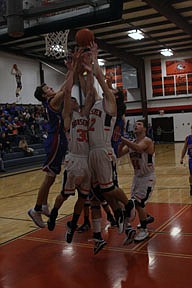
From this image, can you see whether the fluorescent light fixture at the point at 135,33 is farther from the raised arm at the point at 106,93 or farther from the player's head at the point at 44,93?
the raised arm at the point at 106,93

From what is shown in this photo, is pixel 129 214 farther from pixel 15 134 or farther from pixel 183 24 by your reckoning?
pixel 183 24

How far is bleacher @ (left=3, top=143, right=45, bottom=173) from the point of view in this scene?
13988mm

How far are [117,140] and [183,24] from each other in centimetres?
1333

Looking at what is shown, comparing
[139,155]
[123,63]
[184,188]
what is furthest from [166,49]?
[139,155]

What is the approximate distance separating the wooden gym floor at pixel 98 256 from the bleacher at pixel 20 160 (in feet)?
24.4

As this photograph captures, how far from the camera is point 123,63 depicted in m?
23.9

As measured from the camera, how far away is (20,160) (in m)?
14.7

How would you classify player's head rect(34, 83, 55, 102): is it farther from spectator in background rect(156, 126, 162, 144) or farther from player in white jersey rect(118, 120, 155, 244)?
spectator in background rect(156, 126, 162, 144)

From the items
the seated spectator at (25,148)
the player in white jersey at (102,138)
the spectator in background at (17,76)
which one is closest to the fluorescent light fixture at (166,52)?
the spectator in background at (17,76)

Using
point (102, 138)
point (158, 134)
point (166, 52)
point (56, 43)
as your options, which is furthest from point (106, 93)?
point (158, 134)

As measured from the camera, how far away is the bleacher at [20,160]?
14.0 m

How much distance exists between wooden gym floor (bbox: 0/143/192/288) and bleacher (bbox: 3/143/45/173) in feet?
24.4

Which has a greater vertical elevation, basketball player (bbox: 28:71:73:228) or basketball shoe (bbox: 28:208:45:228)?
basketball player (bbox: 28:71:73:228)

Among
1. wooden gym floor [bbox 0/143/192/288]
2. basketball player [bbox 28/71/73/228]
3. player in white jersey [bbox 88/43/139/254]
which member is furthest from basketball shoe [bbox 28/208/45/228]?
player in white jersey [bbox 88/43/139/254]
